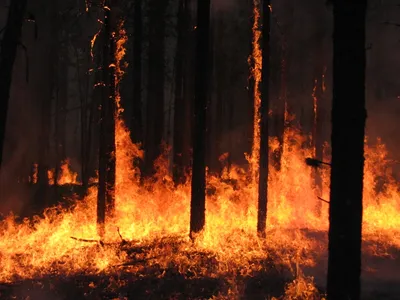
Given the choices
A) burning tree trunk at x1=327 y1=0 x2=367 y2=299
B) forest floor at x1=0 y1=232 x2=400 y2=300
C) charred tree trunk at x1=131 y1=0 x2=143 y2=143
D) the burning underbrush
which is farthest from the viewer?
charred tree trunk at x1=131 y1=0 x2=143 y2=143

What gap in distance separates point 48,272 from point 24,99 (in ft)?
54.3

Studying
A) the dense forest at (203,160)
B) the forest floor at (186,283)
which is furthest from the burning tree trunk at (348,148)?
the forest floor at (186,283)

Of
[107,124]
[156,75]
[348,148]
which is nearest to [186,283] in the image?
[348,148]

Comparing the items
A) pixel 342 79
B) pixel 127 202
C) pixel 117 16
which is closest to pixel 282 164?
pixel 127 202

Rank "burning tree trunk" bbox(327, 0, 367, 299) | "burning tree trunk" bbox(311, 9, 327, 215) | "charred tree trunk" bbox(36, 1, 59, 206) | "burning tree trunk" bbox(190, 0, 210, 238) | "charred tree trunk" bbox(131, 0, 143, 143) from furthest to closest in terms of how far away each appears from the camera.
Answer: "charred tree trunk" bbox(36, 1, 59, 206) → "burning tree trunk" bbox(311, 9, 327, 215) → "charred tree trunk" bbox(131, 0, 143, 143) → "burning tree trunk" bbox(190, 0, 210, 238) → "burning tree trunk" bbox(327, 0, 367, 299)

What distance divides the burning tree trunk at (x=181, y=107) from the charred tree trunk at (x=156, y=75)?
3.23 ft

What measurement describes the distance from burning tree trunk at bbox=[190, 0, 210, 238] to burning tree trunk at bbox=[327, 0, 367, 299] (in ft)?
22.9

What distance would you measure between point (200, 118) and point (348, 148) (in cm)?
725

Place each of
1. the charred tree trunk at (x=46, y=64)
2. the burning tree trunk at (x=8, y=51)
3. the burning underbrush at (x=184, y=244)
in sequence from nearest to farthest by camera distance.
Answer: the burning underbrush at (x=184, y=244) < the burning tree trunk at (x=8, y=51) < the charred tree trunk at (x=46, y=64)

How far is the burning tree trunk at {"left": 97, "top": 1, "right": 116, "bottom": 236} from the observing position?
458 inches

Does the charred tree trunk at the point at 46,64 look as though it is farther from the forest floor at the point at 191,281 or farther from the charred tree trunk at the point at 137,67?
the forest floor at the point at 191,281

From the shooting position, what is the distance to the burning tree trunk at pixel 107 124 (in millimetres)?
11625

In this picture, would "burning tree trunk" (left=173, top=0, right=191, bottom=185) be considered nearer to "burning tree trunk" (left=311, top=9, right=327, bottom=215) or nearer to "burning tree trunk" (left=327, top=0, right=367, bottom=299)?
"burning tree trunk" (left=311, top=9, right=327, bottom=215)

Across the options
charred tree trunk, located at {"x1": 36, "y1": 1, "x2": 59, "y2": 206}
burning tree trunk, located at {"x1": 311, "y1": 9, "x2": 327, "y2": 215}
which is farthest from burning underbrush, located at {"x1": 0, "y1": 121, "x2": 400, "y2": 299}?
charred tree trunk, located at {"x1": 36, "y1": 1, "x2": 59, "y2": 206}
